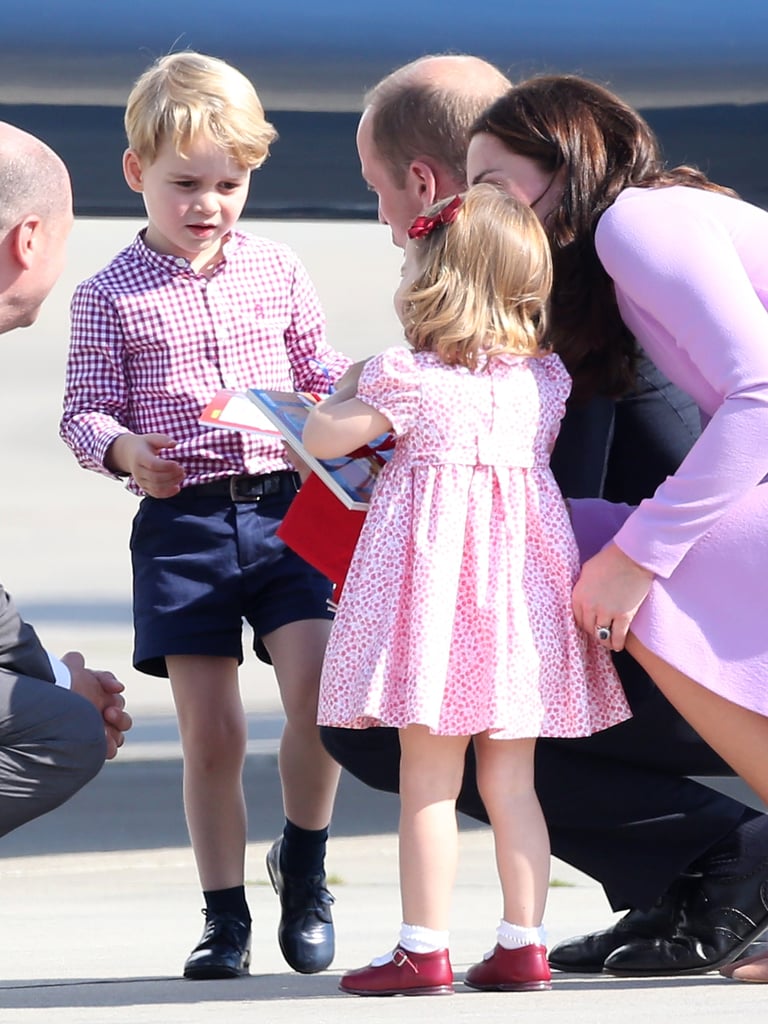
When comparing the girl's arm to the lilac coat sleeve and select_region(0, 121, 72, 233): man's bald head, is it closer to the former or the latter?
the lilac coat sleeve

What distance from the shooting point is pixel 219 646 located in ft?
10.7

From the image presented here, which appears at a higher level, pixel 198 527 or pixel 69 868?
pixel 198 527

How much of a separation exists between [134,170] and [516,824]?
1.53m

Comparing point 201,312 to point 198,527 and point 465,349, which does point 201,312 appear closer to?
point 198,527

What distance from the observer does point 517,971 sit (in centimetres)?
259

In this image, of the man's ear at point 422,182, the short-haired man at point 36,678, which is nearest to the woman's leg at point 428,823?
the short-haired man at point 36,678

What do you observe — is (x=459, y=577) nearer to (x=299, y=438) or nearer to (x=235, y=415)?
(x=299, y=438)

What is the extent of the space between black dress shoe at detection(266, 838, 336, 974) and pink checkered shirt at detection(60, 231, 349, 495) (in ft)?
2.46

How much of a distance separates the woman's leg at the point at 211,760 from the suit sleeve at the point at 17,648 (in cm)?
48

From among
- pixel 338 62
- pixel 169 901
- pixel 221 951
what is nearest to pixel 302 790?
pixel 221 951

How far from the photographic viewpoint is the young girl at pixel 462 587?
257 cm

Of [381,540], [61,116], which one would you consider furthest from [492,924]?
[61,116]

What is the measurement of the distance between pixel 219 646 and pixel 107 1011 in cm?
86

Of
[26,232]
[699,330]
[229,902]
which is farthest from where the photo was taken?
[229,902]
